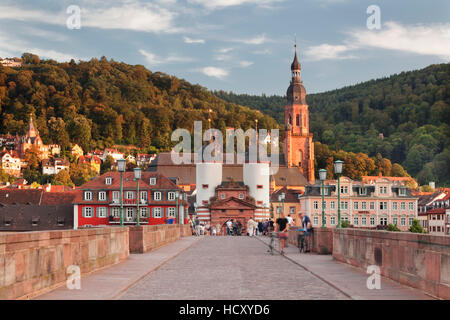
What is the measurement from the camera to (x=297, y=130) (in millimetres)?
159000

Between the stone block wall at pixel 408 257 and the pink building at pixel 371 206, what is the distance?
83.5 meters

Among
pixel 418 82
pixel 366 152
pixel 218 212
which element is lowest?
pixel 218 212

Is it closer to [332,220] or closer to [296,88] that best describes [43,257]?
[332,220]

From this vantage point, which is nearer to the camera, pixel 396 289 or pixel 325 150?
pixel 396 289

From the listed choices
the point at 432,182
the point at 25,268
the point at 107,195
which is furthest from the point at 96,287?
the point at 432,182

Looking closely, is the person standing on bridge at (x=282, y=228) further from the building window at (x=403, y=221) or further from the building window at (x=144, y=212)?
the building window at (x=403, y=221)

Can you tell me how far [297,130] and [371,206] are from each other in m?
59.6

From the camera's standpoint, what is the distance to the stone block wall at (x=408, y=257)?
11039 mm

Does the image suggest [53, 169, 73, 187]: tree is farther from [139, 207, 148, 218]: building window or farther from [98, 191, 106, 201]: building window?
[139, 207, 148, 218]: building window

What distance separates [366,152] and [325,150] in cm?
1292

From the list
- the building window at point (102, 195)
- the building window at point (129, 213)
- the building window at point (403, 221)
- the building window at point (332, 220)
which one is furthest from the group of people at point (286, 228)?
the building window at point (403, 221)

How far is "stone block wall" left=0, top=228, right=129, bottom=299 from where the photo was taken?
10.5m
